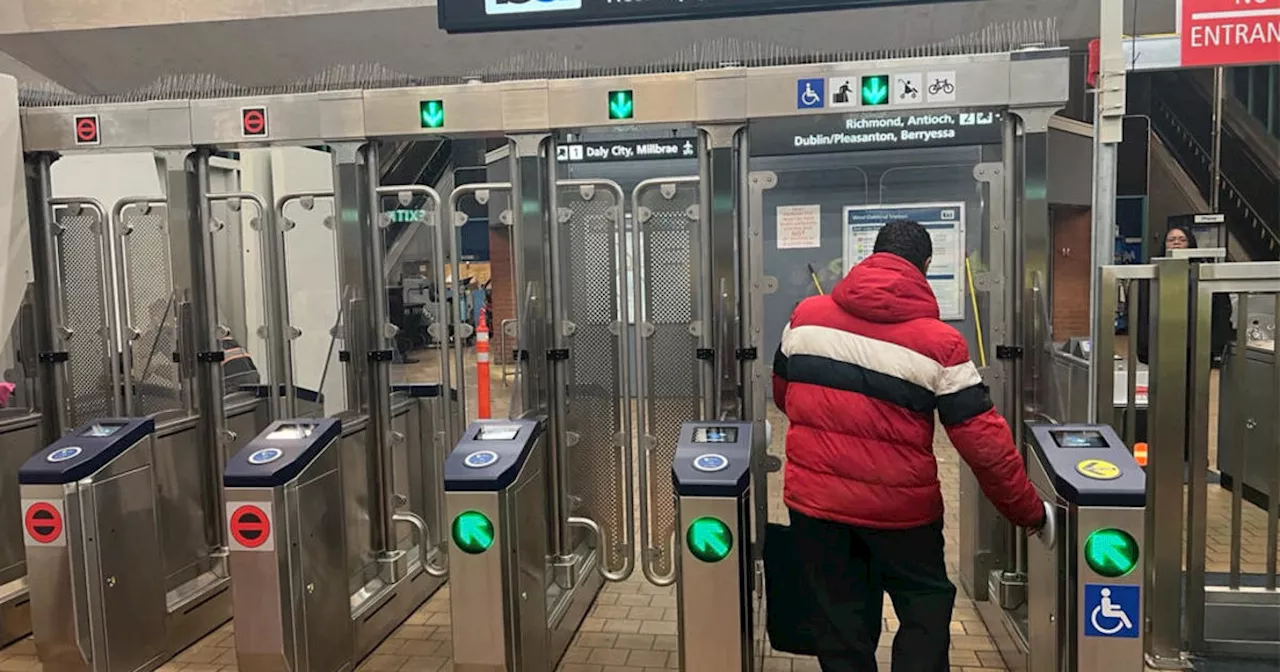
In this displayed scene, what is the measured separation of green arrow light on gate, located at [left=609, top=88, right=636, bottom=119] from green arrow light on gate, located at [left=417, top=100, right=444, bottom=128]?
66 centimetres

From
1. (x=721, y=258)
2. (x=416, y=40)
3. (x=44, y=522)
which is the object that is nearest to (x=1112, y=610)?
(x=721, y=258)

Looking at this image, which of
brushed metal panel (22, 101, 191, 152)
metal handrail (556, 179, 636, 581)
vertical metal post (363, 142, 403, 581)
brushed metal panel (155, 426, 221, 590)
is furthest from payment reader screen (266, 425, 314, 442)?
brushed metal panel (22, 101, 191, 152)

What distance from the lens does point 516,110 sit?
3.39 meters

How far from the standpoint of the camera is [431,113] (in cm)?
342

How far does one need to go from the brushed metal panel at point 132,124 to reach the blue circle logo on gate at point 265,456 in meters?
1.44

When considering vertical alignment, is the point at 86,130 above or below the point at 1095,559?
above

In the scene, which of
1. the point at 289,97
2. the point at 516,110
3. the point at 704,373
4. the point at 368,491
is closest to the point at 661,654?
the point at 704,373

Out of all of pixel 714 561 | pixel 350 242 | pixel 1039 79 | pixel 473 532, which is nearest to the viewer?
pixel 714 561

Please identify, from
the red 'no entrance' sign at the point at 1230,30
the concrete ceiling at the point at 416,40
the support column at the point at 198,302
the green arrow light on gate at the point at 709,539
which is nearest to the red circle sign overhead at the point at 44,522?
the support column at the point at 198,302

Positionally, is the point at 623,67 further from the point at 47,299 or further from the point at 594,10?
the point at 47,299

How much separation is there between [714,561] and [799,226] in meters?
5.61

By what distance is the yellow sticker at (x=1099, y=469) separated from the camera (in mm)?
2367

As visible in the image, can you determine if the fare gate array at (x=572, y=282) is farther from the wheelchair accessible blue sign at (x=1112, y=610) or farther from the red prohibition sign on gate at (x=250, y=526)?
the wheelchair accessible blue sign at (x=1112, y=610)

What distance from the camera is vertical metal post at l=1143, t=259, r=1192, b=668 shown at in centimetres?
318
